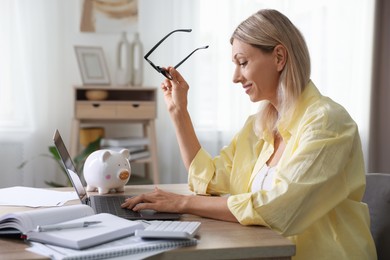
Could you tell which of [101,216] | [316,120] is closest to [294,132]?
[316,120]

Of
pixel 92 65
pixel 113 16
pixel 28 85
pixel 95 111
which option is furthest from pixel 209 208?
pixel 113 16

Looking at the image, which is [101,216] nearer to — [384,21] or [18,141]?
[18,141]

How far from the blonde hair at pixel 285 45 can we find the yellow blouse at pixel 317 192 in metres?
0.03

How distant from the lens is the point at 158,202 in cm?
148

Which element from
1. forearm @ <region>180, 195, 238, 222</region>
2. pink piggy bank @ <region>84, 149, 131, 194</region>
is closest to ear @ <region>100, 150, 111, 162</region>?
pink piggy bank @ <region>84, 149, 131, 194</region>

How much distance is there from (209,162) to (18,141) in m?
2.29

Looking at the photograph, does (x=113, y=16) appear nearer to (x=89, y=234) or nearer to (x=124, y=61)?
(x=124, y=61)

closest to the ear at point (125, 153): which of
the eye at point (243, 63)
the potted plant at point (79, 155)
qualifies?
the eye at point (243, 63)

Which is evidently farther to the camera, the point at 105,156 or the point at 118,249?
the point at 105,156

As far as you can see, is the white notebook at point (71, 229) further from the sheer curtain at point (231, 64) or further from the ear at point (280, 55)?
the sheer curtain at point (231, 64)

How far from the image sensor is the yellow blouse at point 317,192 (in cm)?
135

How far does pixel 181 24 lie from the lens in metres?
3.98

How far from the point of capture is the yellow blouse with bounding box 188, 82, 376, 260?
4.42 feet

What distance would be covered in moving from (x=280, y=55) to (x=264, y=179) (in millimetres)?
357
